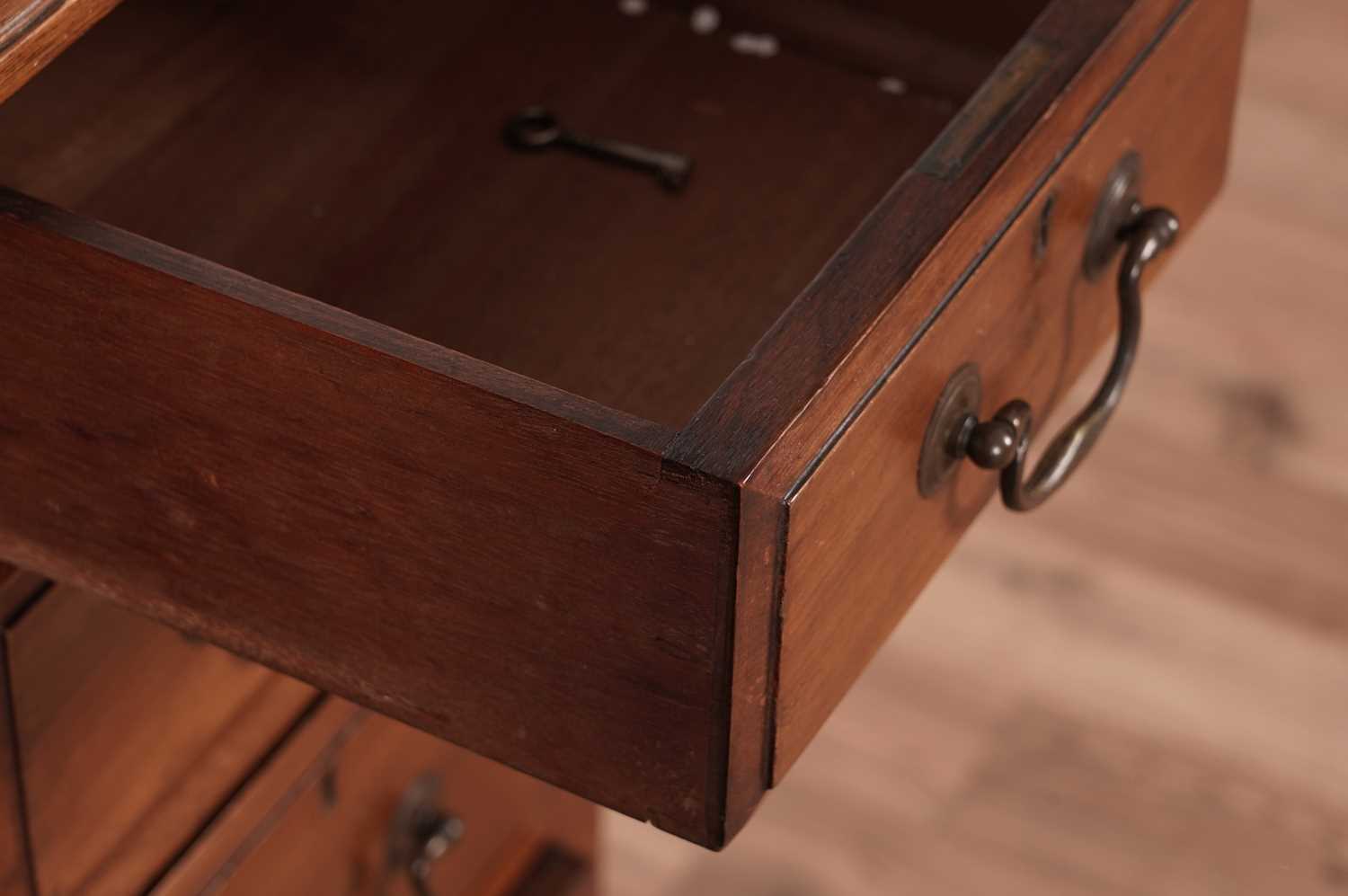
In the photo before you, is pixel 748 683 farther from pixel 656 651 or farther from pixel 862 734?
pixel 862 734

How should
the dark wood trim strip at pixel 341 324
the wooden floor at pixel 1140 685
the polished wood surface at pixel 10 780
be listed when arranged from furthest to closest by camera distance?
the wooden floor at pixel 1140 685 < the polished wood surface at pixel 10 780 < the dark wood trim strip at pixel 341 324

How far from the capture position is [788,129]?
0.87 m

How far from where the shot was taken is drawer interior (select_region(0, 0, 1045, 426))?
77 centimetres

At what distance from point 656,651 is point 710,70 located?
1.32 feet

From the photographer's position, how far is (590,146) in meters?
0.85

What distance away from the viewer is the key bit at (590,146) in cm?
84

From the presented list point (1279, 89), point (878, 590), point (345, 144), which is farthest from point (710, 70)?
point (1279, 89)

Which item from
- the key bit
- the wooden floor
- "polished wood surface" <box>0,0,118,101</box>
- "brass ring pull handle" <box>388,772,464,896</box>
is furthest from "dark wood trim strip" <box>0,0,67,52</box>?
the wooden floor

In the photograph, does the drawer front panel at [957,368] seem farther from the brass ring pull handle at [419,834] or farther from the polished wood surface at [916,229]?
the brass ring pull handle at [419,834]

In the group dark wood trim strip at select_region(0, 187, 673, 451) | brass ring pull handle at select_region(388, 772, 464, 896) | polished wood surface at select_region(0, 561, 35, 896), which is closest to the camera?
dark wood trim strip at select_region(0, 187, 673, 451)

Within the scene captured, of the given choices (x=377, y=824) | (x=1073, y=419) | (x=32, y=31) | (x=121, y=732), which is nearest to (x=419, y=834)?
(x=377, y=824)

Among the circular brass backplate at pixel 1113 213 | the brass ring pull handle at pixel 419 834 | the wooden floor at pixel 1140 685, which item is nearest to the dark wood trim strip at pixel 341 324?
the circular brass backplate at pixel 1113 213

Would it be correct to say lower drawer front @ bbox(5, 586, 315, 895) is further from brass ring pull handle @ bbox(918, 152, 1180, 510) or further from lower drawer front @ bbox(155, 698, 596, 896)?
brass ring pull handle @ bbox(918, 152, 1180, 510)

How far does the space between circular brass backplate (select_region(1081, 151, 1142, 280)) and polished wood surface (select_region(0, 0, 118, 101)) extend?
31 centimetres
